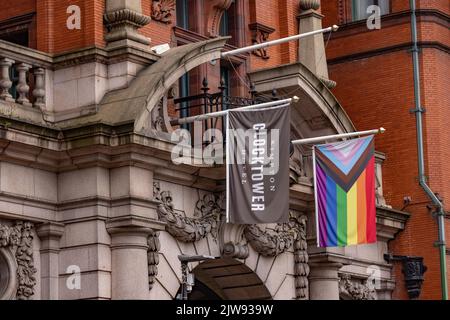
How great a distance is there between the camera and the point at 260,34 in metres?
37.2

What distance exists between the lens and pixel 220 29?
36.8m

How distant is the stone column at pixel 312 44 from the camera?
1502 inches

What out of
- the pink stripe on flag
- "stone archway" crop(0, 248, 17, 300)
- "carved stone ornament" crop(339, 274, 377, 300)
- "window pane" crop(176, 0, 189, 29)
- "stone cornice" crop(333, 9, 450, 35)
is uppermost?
"stone cornice" crop(333, 9, 450, 35)

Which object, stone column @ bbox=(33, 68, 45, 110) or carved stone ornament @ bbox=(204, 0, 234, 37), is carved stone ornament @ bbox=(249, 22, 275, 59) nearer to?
carved stone ornament @ bbox=(204, 0, 234, 37)

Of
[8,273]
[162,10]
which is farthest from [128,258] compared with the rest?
[162,10]

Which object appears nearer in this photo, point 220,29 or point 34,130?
→ point 34,130

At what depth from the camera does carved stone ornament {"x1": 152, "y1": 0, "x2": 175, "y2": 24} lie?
1351 inches

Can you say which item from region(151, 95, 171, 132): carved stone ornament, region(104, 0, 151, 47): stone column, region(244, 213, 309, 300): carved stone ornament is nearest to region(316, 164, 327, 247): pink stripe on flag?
region(244, 213, 309, 300): carved stone ornament

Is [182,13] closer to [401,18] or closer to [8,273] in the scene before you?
[8,273]

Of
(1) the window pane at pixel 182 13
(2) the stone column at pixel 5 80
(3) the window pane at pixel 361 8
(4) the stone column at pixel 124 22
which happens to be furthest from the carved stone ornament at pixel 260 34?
(2) the stone column at pixel 5 80

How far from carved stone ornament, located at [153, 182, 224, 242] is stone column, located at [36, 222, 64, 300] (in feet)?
6.88
